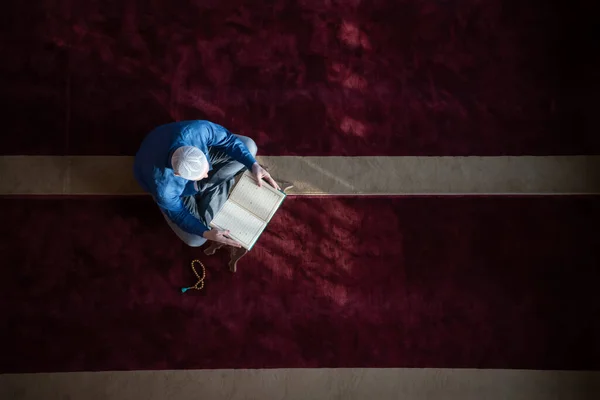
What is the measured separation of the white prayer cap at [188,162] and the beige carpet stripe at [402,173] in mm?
903

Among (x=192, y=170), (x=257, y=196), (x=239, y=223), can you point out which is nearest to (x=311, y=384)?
(x=239, y=223)

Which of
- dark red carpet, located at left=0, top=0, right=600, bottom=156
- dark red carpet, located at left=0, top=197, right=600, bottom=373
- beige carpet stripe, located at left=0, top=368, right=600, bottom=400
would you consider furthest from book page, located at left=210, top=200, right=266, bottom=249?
beige carpet stripe, located at left=0, top=368, right=600, bottom=400

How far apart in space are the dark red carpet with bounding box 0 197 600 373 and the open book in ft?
1.35

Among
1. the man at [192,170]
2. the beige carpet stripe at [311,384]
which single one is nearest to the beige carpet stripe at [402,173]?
the man at [192,170]

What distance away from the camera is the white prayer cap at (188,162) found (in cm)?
208

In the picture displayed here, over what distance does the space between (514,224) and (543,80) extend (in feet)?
3.17

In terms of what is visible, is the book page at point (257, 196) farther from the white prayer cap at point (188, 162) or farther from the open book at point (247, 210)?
the white prayer cap at point (188, 162)

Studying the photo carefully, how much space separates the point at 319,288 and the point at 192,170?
126cm

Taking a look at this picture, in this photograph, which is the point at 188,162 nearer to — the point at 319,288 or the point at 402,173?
the point at 319,288

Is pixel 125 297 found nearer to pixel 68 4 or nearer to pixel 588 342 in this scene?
pixel 68 4

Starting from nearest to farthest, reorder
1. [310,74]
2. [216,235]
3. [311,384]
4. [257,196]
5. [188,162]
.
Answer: [188,162]
[216,235]
[257,196]
[311,384]
[310,74]

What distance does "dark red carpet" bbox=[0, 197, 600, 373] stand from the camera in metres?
2.91

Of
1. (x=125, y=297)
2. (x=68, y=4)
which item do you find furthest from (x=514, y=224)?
(x=68, y=4)

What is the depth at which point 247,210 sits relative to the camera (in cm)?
257
